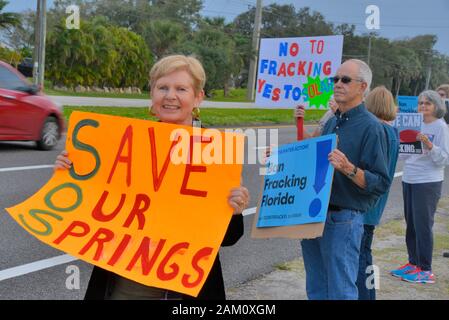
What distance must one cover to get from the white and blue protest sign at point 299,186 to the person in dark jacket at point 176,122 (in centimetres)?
95

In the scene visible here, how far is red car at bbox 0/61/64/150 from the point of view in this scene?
37.2 feet

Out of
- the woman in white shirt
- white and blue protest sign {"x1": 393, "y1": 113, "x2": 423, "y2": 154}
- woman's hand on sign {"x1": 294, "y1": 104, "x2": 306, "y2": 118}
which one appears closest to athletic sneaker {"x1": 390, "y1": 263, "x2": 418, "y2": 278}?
the woman in white shirt

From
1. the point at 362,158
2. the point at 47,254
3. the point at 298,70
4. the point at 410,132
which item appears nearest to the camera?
the point at 362,158

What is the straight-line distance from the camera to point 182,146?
7.94 feet

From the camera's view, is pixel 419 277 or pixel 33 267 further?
pixel 419 277

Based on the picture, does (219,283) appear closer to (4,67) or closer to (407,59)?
(4,67)

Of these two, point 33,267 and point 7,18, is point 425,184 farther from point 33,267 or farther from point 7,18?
point 7,18

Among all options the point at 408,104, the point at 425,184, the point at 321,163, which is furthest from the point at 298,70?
the point at 408,104

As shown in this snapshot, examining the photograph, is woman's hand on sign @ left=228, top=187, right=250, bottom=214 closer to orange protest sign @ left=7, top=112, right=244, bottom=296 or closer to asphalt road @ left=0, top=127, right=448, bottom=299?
orange protest sign @ left=7, top=112, right=244, bottom=296

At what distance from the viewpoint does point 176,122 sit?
96.2 inches

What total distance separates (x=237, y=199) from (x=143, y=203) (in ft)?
1.28

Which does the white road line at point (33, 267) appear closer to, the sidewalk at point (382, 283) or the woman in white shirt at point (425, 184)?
the sidewalk at point (382, 283)

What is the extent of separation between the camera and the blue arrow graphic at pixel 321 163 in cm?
328

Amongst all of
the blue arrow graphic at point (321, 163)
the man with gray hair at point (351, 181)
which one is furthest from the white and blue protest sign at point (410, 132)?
the blue arrow graphic at point (321, 163)
